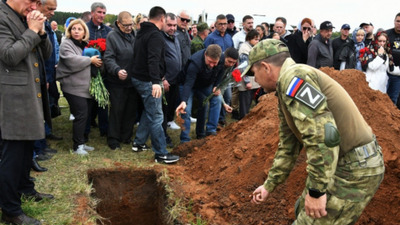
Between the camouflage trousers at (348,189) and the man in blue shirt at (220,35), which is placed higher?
the man in blue shirt at (220,35)

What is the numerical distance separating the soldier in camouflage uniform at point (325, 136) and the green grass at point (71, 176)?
180 cm

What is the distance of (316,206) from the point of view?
2.29 meters

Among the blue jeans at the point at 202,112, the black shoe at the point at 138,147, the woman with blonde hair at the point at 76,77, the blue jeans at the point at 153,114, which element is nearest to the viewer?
the blue jeans at the point at 153,114

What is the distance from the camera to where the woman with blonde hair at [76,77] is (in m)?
5.66

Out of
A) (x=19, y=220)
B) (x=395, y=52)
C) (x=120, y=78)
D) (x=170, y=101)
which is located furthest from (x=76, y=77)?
(x=395, y=52)

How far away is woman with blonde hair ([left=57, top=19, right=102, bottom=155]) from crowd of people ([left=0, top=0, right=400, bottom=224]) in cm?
2

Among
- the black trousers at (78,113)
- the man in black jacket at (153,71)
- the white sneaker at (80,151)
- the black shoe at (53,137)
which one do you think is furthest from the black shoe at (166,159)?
the black shoe at (53,137)

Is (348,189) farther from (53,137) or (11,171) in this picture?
(53,137)

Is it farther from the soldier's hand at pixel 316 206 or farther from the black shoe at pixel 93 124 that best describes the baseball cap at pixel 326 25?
the soldier's hand at pixel 316 206

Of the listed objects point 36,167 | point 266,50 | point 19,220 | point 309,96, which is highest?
point 266,50

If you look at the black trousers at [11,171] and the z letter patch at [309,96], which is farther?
the black trousers at [11,171]

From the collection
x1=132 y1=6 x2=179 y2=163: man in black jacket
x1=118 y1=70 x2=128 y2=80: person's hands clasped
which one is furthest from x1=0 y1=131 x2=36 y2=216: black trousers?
x1=118 y1=70 x2=128 y2=80: person's hands clasped

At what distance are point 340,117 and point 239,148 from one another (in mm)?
2917

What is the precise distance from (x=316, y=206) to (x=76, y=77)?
4425 millimetres
